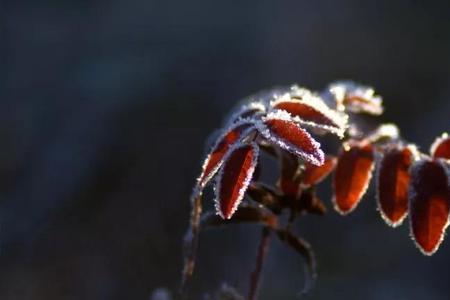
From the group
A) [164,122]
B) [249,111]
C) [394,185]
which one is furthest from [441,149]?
[164,122]

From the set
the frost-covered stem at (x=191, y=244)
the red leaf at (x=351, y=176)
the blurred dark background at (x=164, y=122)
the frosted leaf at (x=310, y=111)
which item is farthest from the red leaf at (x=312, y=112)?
the blurred dark background at (x=164, y=122)

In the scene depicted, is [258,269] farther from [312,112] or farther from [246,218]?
[312,112]

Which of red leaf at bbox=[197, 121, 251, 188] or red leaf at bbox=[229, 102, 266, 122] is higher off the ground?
red leaf at bbox=[229, 102, 266, 122]

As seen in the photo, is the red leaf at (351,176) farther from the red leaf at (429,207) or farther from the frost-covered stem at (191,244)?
the frost-covered stem at (191,244)

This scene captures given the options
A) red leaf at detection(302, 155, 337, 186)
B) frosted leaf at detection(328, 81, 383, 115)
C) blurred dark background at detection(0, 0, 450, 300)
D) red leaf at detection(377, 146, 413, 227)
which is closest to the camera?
red leaf at detection(377, 146, 413, 227)

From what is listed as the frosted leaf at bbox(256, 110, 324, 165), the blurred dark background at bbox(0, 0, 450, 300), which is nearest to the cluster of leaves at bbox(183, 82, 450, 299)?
the frosted leaf at bbox(256, 110, 324, 165)

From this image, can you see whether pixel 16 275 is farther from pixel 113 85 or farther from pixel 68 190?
pixel 113 85

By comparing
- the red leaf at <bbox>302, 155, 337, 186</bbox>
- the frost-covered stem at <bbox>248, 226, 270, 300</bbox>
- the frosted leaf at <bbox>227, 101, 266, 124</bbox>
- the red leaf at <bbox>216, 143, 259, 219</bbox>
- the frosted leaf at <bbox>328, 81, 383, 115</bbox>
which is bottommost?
the frost-covered stem at <bbox>248, 226, 270, 300</bbox>

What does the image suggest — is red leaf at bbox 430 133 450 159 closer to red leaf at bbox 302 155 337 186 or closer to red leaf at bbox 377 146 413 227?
red leaf at bbox 377 146 413 227
